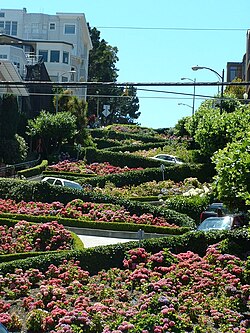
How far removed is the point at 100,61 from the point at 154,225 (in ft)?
298

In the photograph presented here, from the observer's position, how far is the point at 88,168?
49.8m

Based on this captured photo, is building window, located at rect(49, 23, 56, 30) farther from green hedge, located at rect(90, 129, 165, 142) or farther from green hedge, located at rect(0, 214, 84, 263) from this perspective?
green hedge, located at rect(0, 214, 84, 263)

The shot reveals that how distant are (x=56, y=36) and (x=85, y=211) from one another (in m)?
71.5

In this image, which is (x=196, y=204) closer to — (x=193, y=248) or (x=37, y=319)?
(x=193, y=248)

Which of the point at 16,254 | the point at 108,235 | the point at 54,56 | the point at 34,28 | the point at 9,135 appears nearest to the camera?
the point at 16,254

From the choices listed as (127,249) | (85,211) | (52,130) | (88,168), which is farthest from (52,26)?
(127,249)

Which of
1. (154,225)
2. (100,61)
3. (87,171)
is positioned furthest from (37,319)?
(100,61)

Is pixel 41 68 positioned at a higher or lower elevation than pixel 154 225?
higher

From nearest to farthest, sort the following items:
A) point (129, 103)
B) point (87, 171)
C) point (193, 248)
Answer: point (193, 248), point (87, 171), point (129, 103)

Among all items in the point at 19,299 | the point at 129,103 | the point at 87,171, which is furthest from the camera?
the point at 129,103

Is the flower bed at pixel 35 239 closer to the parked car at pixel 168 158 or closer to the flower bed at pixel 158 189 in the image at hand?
the flower bed at pixel 158 189

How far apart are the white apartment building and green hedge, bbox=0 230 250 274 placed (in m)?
69.8

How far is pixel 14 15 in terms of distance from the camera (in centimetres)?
10038

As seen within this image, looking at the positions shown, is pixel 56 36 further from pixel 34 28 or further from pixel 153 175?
pixel 153 175
